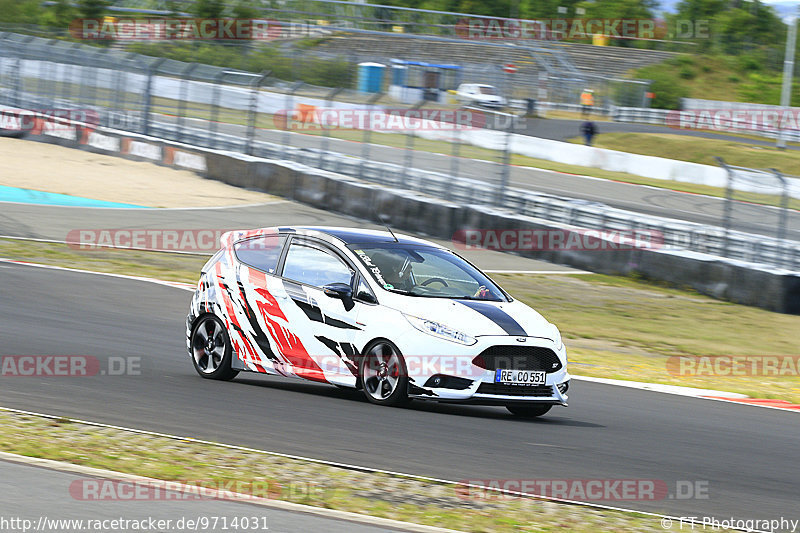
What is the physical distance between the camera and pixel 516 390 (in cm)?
868

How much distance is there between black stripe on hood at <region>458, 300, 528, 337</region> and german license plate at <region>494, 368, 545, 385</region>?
308mm

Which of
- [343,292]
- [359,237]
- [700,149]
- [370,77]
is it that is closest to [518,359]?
[343,292]

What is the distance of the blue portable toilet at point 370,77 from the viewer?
25125 millimetres

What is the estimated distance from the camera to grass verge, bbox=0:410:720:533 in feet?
18.6

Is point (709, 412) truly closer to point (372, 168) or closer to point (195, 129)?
point (372, 168)

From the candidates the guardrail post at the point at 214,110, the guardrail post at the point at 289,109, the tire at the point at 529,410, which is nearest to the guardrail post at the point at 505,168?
the guardrail post at the point at 289,109

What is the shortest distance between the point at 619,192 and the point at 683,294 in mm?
13307

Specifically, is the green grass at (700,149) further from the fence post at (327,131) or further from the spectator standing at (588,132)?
the fence post at (327,131)

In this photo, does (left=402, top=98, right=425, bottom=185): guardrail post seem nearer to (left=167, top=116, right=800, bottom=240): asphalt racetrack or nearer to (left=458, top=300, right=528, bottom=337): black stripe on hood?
(left=167, top=116, right=800, bottom=240): asphalt racetrack

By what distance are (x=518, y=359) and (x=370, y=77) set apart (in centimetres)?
1782

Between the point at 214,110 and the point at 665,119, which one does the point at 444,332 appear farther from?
the point at 665,119

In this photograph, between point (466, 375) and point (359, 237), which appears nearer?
point (466, 375)

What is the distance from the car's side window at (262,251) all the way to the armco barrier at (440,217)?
11339mm

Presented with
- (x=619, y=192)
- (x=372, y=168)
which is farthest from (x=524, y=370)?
(x=619, y=192)
